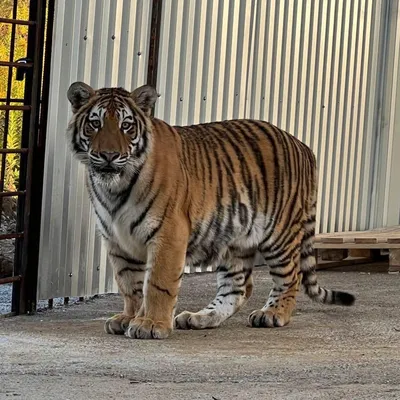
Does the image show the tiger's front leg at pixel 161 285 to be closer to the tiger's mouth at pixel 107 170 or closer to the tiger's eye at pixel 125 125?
the tiger's mouth at pixel 107 170

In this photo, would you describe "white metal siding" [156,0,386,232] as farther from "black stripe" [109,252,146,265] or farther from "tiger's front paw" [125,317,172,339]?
"tiger's front paw" [125,317,172,339]

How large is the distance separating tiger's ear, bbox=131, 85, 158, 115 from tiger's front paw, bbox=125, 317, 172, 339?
1.10 metres

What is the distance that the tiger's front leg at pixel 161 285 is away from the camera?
5.86m

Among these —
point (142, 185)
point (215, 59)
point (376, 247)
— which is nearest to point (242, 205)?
point (142, 185)

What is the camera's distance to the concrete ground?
15.2 feet

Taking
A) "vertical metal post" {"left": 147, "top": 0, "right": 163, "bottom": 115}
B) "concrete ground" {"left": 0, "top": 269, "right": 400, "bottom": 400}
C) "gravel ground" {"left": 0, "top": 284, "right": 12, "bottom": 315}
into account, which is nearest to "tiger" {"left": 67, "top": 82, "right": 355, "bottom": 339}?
"concrete ground" {"left": 0, "top": 269, "right": 400, "bottom": 400}

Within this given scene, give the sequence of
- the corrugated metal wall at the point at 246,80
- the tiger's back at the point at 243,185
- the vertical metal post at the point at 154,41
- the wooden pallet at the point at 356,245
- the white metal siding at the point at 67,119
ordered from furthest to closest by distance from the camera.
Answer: the wooden pallet at the point at 356,245, the vertical metal post at the point at 154,41, the corrugated metal wall at the point at 246,80, the white metal siding at the point at 67,119, the tiger's back at the point at 243,185

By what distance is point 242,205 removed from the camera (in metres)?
6.58

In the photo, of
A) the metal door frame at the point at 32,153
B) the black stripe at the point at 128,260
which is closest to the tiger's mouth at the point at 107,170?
the black stripe at the point at 128,260

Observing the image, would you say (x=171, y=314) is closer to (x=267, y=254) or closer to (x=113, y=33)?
(x=267, y=254)

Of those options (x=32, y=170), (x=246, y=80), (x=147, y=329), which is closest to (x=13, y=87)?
(x=246, y=80)

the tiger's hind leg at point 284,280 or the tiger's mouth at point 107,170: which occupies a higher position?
the tiger's mouth at point 107,170

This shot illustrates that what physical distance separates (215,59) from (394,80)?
10.5ft

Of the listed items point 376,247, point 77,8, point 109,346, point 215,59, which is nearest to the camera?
point 109,346
